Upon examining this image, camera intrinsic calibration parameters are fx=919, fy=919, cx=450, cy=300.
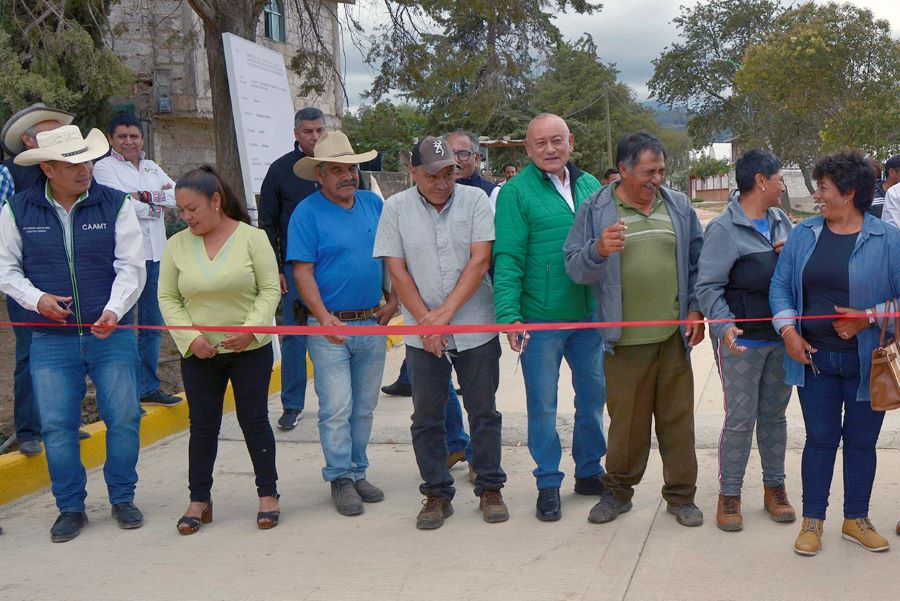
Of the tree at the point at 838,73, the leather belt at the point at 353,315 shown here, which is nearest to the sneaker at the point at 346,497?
the leather belt at the point at 353,315

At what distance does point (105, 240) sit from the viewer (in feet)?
15.4

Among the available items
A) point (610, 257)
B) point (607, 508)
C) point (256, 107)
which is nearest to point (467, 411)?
point (607, 508)

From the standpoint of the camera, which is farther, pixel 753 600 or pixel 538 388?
pixel 538 388

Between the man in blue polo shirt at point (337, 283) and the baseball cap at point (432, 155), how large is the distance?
20.5 inches

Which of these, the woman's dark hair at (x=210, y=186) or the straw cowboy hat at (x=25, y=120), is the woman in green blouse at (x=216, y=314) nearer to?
the woman's dark hair at (x=210, y=186)

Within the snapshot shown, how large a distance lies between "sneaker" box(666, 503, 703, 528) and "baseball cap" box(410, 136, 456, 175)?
6.58 ft

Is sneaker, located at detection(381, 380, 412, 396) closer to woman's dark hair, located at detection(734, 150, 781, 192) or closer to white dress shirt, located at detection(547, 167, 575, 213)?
white dress shirt, located at detection(547, 167, 575, 213)

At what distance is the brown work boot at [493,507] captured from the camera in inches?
180

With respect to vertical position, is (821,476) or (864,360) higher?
(864,360)

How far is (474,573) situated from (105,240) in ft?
8.17

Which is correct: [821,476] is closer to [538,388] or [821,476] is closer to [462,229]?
[538,388]

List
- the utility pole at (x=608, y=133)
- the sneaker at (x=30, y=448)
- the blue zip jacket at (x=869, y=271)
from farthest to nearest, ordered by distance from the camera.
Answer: the utility pole at (x=608, y=133) < the sneaker at (x=30, y=448) < the blue zip jacket at (x=869, y=271)

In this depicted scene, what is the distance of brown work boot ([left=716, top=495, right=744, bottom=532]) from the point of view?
4.29m

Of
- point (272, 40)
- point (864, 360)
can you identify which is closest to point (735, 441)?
point (864, 360)
